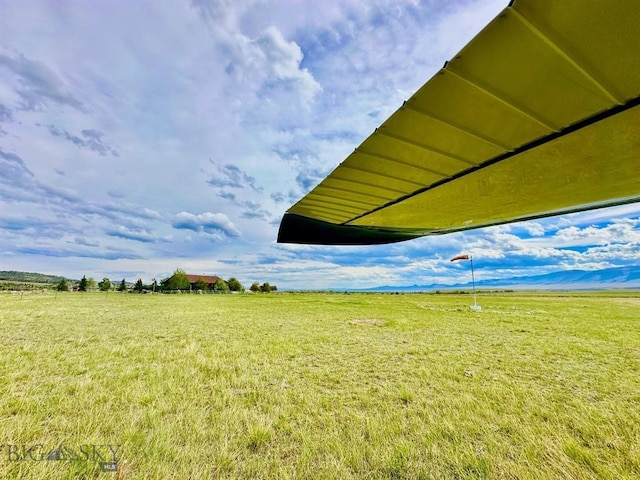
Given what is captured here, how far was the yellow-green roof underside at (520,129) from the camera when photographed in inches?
19.7

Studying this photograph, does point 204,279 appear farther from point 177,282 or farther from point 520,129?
point 520,129

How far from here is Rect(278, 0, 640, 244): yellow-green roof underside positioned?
0.50 meters

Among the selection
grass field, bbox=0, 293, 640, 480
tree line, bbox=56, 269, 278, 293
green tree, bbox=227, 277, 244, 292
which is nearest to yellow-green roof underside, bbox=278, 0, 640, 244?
grass field, bbox=0, 293, 640, 480

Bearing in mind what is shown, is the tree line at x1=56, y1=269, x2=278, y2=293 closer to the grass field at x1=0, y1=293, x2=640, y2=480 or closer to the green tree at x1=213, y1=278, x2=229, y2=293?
the green tree at x1=213, y1=278, x2=229, y2=293

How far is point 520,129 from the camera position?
2.31ft

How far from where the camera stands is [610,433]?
9.42 feet

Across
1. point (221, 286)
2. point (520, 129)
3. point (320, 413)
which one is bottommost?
point (320, 413)

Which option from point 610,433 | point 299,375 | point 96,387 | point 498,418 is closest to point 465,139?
point 498,418

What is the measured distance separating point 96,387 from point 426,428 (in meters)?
4.30

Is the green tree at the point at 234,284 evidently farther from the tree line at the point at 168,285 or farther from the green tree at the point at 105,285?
the green tree at the point at 105,285

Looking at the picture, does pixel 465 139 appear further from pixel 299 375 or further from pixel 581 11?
pixel 299 375

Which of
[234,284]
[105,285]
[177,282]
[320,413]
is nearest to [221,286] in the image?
[234,284]

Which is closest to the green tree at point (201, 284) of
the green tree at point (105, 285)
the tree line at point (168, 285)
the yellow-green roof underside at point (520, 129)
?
the tree line at point (168, 285)

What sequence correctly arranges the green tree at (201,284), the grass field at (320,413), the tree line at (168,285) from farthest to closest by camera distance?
the green tree at (201,284)
the tree line at (168,285)
the grass field at (320,413)
